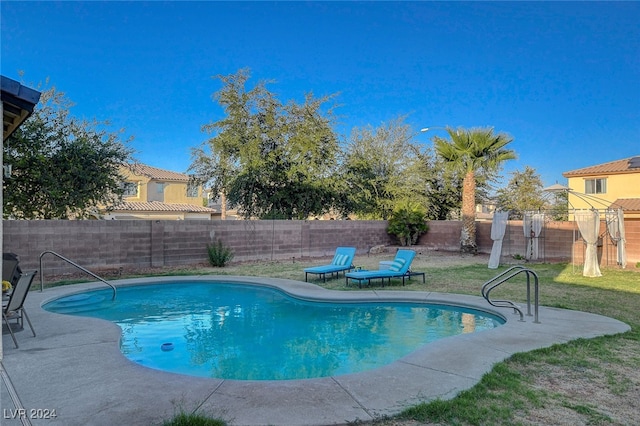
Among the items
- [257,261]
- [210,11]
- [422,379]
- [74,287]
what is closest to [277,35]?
[210,11]

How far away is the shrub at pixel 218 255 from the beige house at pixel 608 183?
24.7 meters

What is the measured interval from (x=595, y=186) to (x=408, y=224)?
17980mm

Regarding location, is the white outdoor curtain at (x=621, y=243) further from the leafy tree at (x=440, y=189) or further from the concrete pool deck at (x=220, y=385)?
the leafy tree at (x=440, y=189)

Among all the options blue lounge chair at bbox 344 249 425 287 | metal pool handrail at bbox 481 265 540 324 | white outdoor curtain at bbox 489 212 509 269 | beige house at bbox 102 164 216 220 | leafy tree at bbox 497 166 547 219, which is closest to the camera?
metal pool handrail at bbox 481 265 540 324

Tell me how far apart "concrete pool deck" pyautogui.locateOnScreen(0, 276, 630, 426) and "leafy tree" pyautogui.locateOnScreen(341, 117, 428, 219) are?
1847 centimetres

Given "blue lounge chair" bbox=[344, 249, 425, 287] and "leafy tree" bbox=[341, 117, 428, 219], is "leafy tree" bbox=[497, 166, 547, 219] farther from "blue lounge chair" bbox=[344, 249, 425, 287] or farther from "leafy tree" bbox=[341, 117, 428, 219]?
"blue lounge chair" bbox=[344, 249, 425, 287]

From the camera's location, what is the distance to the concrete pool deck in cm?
369

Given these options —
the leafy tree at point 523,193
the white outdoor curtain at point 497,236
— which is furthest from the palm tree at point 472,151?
the leafy tree at point 523,193

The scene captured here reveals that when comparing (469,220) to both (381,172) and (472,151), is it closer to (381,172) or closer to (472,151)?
(472,151)

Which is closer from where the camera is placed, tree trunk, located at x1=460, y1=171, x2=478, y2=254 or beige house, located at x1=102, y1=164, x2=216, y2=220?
tree trunk, located at x1=460, y1=171, x2=478, y2=254

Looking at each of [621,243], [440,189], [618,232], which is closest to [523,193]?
[440,189]

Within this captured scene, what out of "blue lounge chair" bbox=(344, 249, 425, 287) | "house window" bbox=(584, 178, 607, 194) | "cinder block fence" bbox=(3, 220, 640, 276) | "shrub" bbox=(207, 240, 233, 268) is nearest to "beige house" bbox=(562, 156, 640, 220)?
"house window" bbox=(584, 178, 607, 194)

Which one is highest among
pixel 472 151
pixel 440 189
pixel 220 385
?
pixel 472 151

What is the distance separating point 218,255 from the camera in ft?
53.7
